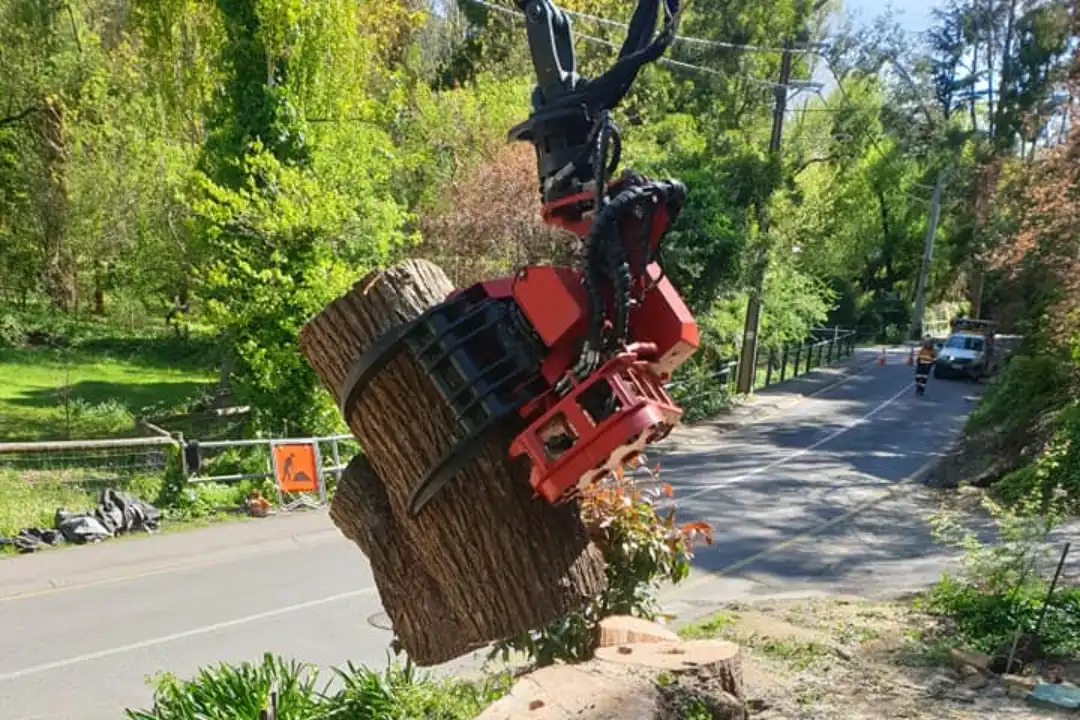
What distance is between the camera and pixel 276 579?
31.5 ft

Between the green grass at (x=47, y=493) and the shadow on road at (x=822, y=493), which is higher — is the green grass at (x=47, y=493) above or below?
above

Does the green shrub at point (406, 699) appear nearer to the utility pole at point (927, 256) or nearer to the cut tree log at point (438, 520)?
the cut tree log at point (438, 520)

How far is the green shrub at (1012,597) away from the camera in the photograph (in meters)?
6.42

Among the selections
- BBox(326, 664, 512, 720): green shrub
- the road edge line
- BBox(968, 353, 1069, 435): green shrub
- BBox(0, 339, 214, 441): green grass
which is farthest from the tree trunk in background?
BBox(326, 664, 512, 720): green shrub

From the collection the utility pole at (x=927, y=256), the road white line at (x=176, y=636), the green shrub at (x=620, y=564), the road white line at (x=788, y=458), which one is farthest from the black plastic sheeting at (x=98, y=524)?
the utility pole at (x=927, y=256)

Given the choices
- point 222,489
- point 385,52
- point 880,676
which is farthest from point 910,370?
point 880,676

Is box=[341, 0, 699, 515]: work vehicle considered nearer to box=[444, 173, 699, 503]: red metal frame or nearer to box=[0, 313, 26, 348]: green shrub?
box=[444, 173, 699, 503]: red metal frame

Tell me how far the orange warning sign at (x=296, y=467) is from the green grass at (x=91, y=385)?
660cm

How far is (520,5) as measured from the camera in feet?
12.2

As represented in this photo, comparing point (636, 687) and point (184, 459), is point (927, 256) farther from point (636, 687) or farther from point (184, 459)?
point (636, 687)

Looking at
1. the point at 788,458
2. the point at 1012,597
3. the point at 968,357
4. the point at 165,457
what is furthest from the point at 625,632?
the point at 968,357

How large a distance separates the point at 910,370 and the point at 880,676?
29166 mm

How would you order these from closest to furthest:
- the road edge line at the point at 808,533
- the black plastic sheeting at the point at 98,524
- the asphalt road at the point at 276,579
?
the asphalt road at the point at 276,579, the road edge line at the point at 808,533, the black plastic sheeting at the point at 98,524

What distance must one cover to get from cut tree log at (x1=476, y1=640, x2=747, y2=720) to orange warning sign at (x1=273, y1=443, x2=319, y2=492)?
366 inches
